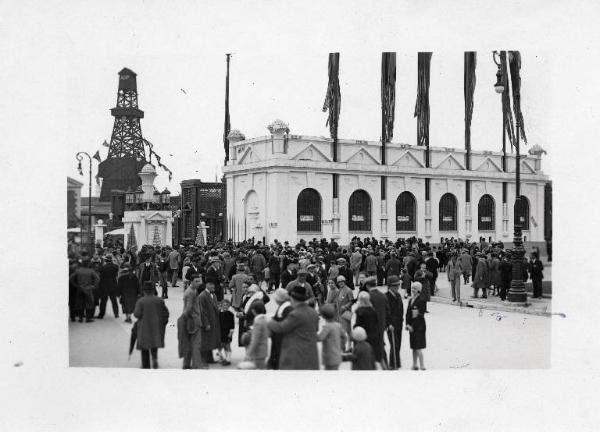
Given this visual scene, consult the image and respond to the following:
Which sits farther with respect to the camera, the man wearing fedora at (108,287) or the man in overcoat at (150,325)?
the man wearing fedora at (108,287)

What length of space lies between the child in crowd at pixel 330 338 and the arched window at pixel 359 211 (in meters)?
25.6

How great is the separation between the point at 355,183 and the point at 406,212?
380 cm

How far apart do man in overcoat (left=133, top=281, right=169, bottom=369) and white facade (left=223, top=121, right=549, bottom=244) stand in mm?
21594

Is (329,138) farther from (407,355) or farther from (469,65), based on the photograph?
(407,355)

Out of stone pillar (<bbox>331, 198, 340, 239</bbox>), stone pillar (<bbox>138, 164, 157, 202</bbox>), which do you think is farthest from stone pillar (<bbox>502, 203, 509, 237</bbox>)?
stone pillar (<bbox>138, 164, 157, 202</bbox>)

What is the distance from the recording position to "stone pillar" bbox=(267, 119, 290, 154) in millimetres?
32219

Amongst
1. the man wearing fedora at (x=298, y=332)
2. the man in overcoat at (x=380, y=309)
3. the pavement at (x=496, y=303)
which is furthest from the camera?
the pavement at (x=496, y=303)

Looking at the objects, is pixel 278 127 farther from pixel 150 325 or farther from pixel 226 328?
pixel 150 325

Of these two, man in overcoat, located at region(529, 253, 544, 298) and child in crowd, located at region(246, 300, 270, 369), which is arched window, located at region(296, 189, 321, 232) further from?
child in crowd, located at region(246, 300, 270, 369)

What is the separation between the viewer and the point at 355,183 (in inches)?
1396

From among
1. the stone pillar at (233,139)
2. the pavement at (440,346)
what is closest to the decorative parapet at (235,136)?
the stone pillar at (233,139)

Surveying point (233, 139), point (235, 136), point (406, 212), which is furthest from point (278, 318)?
point (406, 212)

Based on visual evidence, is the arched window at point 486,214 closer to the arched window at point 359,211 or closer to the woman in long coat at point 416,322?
the arched window at point 359,211

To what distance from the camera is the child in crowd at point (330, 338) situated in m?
9.49
